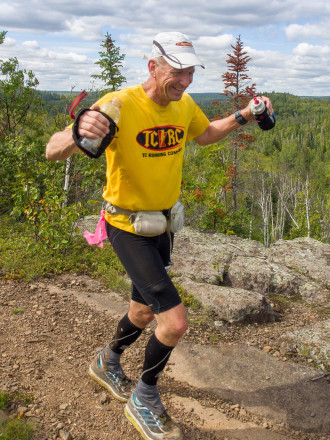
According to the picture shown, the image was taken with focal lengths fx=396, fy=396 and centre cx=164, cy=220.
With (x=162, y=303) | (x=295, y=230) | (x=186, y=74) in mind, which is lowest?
(x=295, y=230)

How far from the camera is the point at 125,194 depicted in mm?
2830

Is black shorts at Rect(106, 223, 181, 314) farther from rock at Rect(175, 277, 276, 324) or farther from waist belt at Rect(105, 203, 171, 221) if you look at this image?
rock at Rect(175, 277, 276, 324)

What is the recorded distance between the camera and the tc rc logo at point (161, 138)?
2697 mm

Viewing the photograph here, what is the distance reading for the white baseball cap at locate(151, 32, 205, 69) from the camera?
2549 millimetres

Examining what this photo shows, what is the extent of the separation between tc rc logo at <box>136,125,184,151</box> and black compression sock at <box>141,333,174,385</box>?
1363mm

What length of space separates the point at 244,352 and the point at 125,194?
235 centimetres

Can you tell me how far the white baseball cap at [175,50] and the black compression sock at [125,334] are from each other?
6.68 feet

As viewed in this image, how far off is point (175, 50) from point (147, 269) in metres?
1.46

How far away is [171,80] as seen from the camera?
103 inches

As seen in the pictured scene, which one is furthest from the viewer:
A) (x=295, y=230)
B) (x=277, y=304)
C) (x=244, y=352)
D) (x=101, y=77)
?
(x=295, y=230)

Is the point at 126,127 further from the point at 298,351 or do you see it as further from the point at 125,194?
the point at 298,351

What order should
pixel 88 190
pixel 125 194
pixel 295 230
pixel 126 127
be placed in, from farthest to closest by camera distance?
pixel 295 230 → pixel 88 190 → pixel 125 194 → pixel 126 127

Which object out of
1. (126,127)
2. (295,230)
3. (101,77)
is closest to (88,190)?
(126,127)

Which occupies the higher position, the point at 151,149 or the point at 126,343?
the point at 151,149
